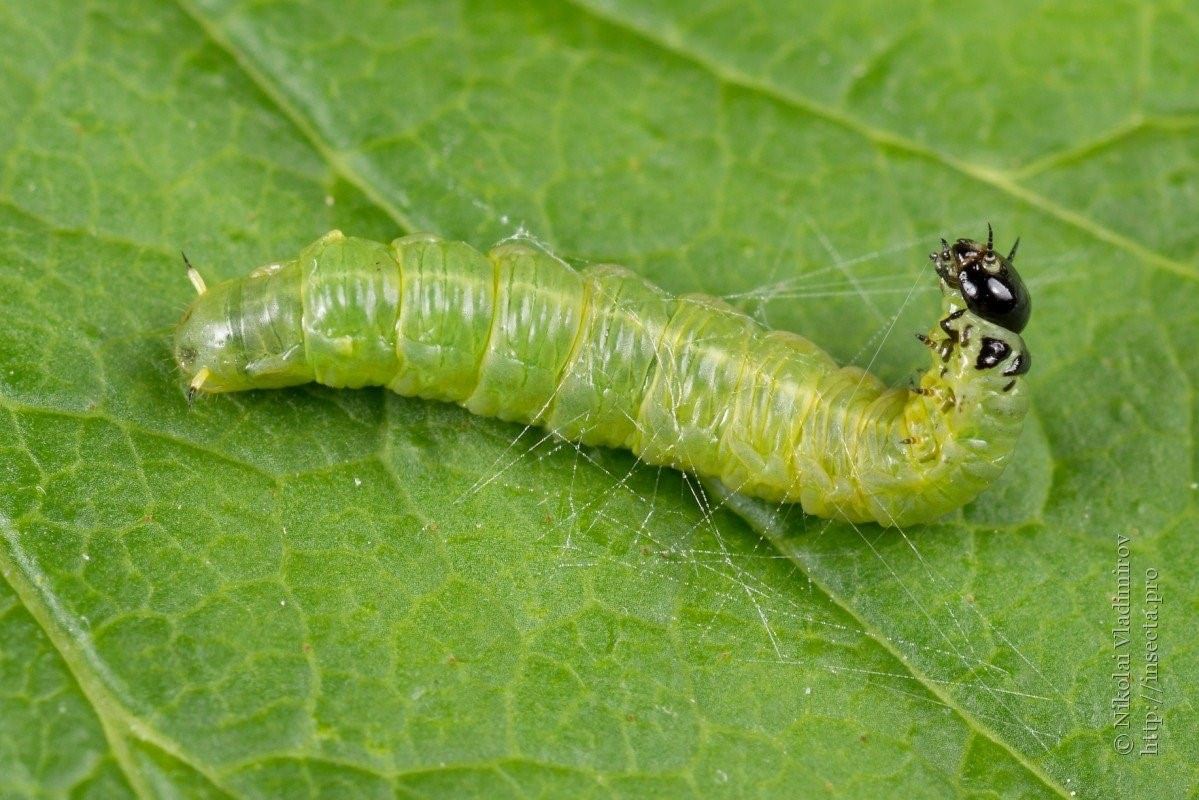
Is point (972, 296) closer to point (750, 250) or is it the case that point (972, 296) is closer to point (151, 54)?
point (750, 250)

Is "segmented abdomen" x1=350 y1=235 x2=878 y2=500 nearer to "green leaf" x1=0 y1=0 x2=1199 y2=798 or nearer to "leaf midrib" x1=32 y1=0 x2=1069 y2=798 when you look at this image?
"green leaf" x1=0 y1=0 x2=1199 y2=798

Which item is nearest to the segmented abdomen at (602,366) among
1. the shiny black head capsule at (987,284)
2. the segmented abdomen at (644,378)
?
the segmented abdomen at (644,378)

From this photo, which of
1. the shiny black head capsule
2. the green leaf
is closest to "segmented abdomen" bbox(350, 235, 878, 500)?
the green leaf

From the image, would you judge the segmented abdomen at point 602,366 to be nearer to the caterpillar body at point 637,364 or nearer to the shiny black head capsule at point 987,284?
the caterpillar body at point 637,364

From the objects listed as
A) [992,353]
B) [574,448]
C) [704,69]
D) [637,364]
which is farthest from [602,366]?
[704,69]

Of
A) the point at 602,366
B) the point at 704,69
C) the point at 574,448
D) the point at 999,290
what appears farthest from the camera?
the point at 704,69

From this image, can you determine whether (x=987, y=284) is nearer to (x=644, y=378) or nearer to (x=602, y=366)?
(x=644, y=378)
